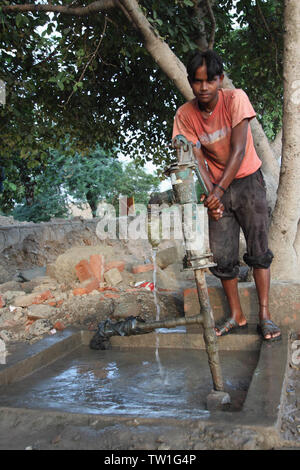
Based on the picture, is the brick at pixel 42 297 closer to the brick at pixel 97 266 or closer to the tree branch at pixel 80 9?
the brick at pixel 97 266

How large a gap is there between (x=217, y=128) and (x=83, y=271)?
2.48m

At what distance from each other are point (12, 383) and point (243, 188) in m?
1.84

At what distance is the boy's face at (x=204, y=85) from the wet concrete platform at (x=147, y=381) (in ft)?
4.99

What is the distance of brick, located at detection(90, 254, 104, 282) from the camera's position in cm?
440

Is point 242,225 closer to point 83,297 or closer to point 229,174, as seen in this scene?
point 229,174

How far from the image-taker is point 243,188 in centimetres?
255

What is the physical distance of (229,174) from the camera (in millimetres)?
2316

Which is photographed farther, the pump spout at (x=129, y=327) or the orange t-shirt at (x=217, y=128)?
the orange t-shirt at (x=217, y=128)

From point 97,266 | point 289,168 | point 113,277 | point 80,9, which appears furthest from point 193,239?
point 80,9

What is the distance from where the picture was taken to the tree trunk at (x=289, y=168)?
320 centimetres

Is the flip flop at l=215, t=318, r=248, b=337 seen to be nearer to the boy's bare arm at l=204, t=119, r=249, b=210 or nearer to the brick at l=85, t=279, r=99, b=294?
the boy's bare arm at l=204, t=119, r=249, b=210

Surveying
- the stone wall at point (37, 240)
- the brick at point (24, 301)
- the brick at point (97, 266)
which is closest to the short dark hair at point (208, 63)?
the brick at point (97, 266)

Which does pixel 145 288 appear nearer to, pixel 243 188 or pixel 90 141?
pixel 243 188

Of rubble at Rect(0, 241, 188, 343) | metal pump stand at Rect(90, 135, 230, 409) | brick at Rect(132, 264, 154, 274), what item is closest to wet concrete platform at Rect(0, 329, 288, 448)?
metal pump stand at Rect(90, 135, 230, 409)
